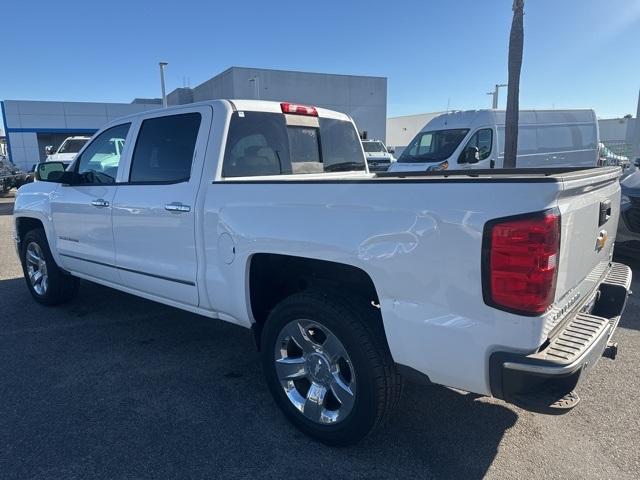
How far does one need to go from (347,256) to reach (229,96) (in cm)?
3489

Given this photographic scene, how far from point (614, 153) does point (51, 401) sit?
29072 mm

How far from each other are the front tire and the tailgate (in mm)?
946

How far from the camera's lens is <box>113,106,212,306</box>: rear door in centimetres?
341

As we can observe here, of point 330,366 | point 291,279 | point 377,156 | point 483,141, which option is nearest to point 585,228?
point 330,366

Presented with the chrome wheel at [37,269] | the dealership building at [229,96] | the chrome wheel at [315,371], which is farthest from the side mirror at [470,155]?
the dealership building at [229,96]

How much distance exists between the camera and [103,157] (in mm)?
4535

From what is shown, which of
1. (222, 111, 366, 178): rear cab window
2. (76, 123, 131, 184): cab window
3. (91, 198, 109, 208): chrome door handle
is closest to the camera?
(222, 111, 366, 178): rear cab window

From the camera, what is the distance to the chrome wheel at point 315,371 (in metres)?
2.71

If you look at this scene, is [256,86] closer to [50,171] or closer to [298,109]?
[50,171]

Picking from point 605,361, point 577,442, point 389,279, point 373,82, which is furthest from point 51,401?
point 373,82

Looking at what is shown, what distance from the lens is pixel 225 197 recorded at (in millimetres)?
3105

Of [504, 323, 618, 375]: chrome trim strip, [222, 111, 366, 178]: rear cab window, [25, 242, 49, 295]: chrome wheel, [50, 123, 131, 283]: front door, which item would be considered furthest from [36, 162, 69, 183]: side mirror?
[504, 323, 618, 375]: chrome trim strip

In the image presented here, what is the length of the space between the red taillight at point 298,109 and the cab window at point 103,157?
4.58 feet

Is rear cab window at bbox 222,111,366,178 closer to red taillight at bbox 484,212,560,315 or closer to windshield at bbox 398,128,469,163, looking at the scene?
red taillight at bbox 484,212,560,315
